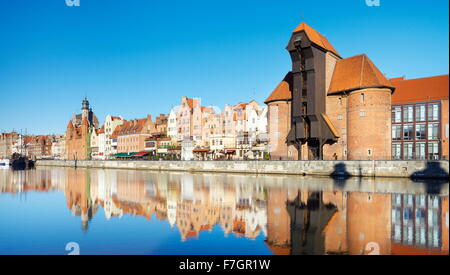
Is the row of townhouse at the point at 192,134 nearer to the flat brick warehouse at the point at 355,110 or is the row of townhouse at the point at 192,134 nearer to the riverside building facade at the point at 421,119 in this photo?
the flat brick warehouse at the point at 355,110

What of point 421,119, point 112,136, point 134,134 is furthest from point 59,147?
point 421,119

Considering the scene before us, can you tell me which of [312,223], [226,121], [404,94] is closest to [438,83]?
[404,94]

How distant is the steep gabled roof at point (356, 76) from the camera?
48094 mm

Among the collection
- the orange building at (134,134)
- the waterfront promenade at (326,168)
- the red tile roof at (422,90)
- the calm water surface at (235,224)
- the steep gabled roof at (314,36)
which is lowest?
the calm water surface at (235,224)

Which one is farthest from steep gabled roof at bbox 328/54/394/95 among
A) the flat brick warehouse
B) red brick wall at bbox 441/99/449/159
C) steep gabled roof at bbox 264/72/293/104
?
steep gabled roof at bbox 264/72/293/104

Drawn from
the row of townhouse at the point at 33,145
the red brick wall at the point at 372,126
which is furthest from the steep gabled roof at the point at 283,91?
the row of townhouse at the point at 33,145

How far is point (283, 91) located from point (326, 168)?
17.2 m

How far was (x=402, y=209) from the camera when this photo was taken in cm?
1958

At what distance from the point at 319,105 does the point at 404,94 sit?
12.3 metres

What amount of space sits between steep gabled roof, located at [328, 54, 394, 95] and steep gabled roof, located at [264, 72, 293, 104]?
6605 mm

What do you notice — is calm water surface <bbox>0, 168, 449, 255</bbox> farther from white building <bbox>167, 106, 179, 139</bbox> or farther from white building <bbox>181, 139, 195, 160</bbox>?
white building <bbox>167, 106, 179, 139</bbox>

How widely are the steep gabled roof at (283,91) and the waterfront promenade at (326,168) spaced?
11.3 m

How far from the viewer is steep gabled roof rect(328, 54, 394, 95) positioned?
48.1 m
